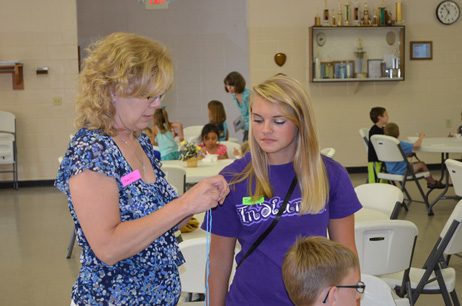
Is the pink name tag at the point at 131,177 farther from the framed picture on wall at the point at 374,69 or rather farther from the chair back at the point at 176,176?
the framed picture on wall at the point at 374,69

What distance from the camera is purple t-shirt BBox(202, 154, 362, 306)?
6.06ft

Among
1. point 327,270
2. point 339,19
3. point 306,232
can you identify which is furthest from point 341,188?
point 339,19

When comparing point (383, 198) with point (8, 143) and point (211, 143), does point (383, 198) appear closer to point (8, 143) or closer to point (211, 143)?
point (211, 143)

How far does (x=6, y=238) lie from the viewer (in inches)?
241

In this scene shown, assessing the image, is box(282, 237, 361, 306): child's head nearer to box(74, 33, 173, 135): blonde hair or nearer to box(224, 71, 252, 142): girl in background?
box(74, 33, 173, 135): blonde hair

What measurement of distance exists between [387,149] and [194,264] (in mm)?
4983

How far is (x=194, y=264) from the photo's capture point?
2.51 m

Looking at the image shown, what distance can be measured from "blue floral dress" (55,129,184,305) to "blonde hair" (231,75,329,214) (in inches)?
14.5

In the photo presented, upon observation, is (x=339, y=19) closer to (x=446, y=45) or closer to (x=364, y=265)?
(x=446, y=45)

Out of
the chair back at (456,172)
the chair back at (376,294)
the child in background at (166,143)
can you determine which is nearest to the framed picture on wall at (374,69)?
the child in background at (166,143)

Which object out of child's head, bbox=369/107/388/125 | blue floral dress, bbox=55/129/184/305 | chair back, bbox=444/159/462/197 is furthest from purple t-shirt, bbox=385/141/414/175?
blue floral dress, bbox=55/129/184/305

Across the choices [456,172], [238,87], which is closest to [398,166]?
[456,172]

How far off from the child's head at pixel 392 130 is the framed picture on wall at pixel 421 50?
8.59 ft

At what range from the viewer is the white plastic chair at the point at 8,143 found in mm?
8891
